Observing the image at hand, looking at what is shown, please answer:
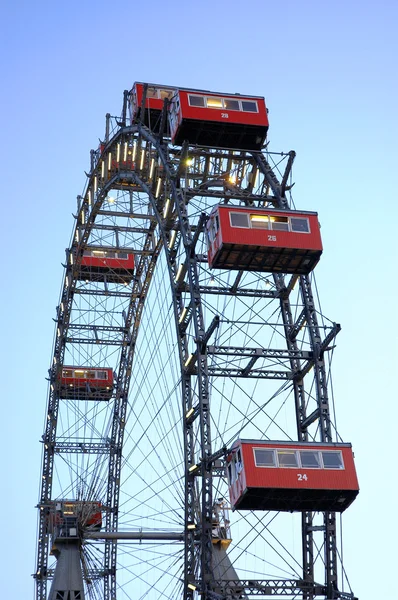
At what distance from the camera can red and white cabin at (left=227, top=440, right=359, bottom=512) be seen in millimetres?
33750

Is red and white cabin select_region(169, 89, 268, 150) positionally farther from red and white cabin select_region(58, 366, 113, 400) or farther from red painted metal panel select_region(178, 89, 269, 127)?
red and white cabin select_region(58, 366, 113, 400)

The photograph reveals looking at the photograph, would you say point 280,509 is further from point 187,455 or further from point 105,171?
point 105,171

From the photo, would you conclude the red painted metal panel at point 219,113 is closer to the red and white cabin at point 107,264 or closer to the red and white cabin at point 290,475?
the red and white cabin at point 290,475

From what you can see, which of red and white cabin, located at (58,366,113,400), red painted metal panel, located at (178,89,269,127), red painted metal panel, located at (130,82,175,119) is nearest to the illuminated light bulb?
red painted metal panel, located at (178,89,269,127)

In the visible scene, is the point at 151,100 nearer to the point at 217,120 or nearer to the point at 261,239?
the point at 217,120

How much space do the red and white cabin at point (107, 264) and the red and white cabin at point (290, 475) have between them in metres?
32.0

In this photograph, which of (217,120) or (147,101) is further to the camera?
(147,101)

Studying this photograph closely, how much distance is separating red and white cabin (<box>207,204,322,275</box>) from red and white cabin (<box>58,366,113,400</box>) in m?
32.3

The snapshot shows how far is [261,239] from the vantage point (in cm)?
3778

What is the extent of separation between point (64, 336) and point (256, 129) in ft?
104

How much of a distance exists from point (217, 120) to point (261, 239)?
7.43m

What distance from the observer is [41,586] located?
69000 mm

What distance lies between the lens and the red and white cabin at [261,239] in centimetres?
3769

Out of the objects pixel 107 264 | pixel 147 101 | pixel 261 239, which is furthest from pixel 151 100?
pixel 107 264
